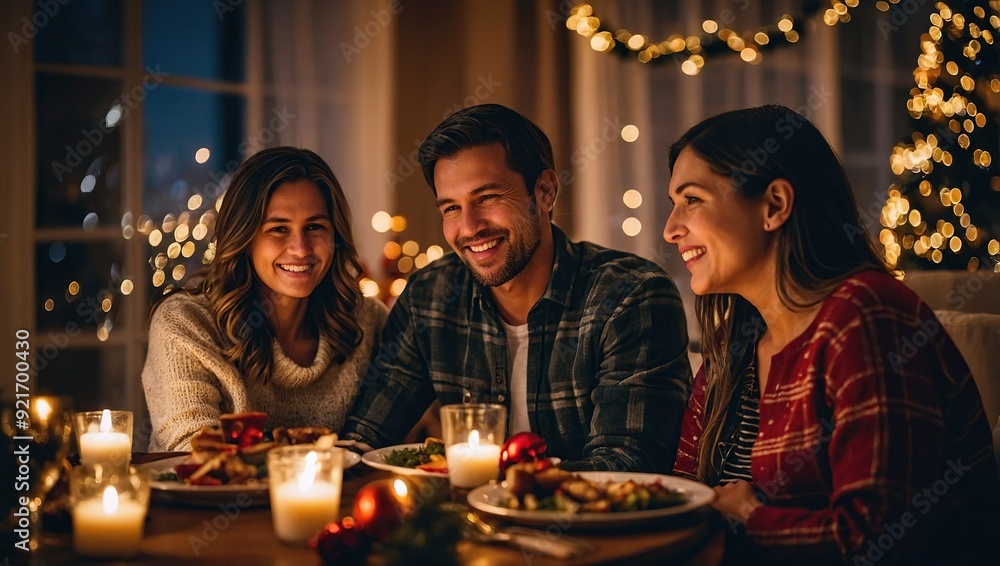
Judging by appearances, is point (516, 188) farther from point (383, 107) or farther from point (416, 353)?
point (383, 107)

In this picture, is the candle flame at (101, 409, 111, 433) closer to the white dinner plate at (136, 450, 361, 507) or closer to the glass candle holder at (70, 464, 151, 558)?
the white dinner plate at (136, 450, 361, 507)

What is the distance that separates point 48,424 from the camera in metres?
1.95

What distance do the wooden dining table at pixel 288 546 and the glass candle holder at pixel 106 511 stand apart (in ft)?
0.08

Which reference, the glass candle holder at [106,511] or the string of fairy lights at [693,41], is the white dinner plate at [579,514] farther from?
the string of fairy lights at [693,41]

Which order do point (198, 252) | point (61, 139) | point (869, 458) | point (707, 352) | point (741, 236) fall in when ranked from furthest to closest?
point (198, 252)
point (61, 139)
point (707, 352)
point (741, 236)
point (869, 458)

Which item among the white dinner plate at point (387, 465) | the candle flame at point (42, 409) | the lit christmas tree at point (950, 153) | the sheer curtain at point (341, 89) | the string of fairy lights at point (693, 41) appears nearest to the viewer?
the white dinner plate at point (387, 465)

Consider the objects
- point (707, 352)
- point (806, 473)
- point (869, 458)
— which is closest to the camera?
point (869, 458)

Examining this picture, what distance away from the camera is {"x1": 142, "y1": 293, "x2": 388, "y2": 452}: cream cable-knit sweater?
6.97 feet

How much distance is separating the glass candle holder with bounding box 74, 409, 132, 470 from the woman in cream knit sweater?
0.50 m

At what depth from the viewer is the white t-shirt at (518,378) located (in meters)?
2.29

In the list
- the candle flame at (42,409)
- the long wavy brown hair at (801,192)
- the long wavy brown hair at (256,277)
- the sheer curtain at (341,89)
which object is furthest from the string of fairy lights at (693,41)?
the candle flame at (42,409)

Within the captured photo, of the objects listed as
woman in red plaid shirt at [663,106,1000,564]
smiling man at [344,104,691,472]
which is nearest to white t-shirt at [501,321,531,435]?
smiling man at [344,104,691,472]

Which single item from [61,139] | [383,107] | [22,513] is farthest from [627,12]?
[22,513]

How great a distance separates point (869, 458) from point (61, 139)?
3.21 metres
